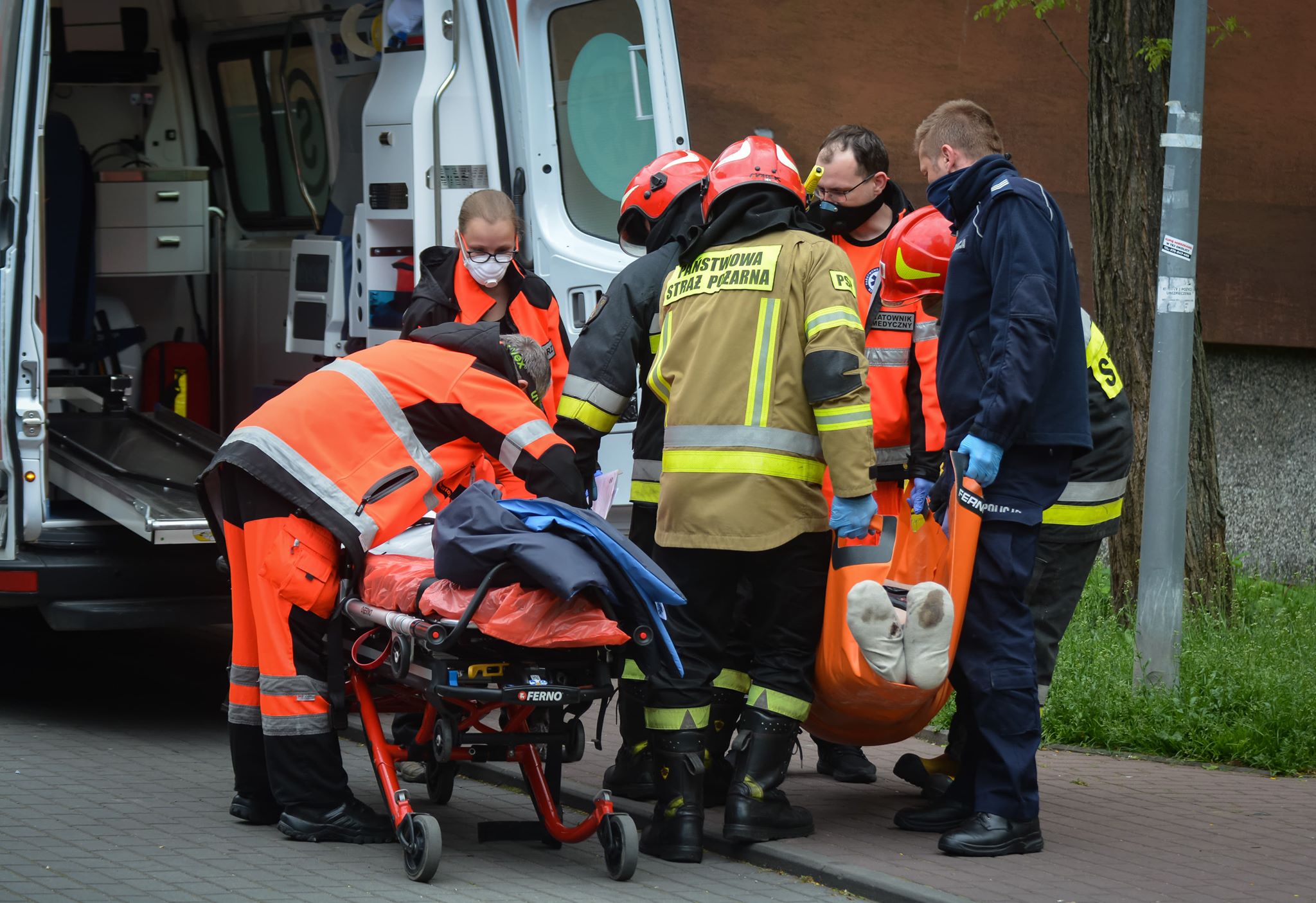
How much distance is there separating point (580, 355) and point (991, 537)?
1.35 m

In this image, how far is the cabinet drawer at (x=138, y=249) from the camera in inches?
350

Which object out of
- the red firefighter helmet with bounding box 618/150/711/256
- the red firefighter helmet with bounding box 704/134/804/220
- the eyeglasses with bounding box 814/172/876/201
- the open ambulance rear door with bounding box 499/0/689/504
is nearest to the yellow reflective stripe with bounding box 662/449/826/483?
the red firefighter helmet with bounding box 704/134/804/220

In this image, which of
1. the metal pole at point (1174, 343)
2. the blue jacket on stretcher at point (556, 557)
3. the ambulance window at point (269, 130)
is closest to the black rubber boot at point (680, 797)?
the blue jacket on stretcher at point (556, 557)

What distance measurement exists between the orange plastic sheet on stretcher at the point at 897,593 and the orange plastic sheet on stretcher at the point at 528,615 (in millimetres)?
783

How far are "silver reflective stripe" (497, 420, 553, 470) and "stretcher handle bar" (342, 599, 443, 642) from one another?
1.68 ft

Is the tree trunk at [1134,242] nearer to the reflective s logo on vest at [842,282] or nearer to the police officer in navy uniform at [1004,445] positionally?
the police officer in navy uniform at [1004,445]

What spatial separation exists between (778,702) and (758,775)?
0.70 feet

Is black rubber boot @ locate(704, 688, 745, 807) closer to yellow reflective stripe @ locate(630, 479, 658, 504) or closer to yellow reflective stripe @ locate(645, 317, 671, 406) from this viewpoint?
yellow reflective stripe @ locate(630, 479, 658, 504)

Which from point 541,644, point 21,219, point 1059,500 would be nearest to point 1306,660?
point 1059,500

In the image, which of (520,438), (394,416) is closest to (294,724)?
(394,416)

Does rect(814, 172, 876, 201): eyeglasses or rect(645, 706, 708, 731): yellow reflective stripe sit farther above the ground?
rect(814, 172, 876, 201): eyeglasses

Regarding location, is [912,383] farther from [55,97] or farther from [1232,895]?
[55,97]

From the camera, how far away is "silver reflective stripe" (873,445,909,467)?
5.31m

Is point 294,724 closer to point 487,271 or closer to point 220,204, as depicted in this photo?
point 487,271
